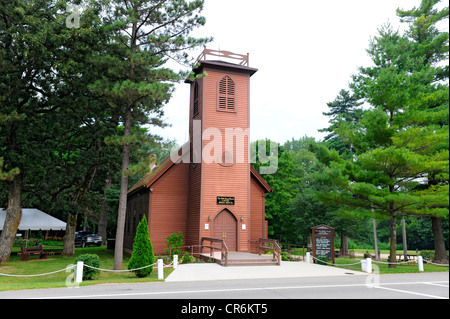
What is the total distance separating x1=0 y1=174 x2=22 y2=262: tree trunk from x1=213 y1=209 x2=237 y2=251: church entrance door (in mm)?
12339

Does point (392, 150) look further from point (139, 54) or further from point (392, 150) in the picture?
point (139, 54)

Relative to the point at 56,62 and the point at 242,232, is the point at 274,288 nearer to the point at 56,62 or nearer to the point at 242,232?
the point at 242,232

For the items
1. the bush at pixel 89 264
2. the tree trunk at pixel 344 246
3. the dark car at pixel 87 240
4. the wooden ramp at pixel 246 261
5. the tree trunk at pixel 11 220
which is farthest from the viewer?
the dark car at pixel 87 240

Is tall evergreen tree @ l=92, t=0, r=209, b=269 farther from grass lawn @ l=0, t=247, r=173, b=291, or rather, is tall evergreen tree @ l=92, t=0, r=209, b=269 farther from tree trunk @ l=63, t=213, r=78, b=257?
tree trunk @ l=63, t=213, r=78, b=257

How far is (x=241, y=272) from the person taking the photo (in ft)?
48.5

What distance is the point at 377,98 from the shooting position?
1827 centimetres

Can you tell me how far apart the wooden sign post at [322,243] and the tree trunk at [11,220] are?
18.0 meters

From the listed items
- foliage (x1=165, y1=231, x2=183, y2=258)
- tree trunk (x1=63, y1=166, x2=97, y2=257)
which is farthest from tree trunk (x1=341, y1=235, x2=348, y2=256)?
tree trunk (x1=63, y1=166, x2=97, y2=257)

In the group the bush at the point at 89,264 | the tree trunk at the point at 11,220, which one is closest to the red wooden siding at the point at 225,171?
the bush at the point at 89,264

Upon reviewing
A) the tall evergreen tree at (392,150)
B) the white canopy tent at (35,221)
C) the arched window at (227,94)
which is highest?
the arched window at (227,94)

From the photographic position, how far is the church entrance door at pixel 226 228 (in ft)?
70.1

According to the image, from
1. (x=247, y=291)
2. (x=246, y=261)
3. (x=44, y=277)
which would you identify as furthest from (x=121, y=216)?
(x=247, y=291)

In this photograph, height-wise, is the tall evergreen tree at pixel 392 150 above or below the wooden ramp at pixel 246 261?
above

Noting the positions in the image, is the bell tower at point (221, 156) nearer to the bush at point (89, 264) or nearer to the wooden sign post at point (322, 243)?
the wooden sign post at point (322, 243)
